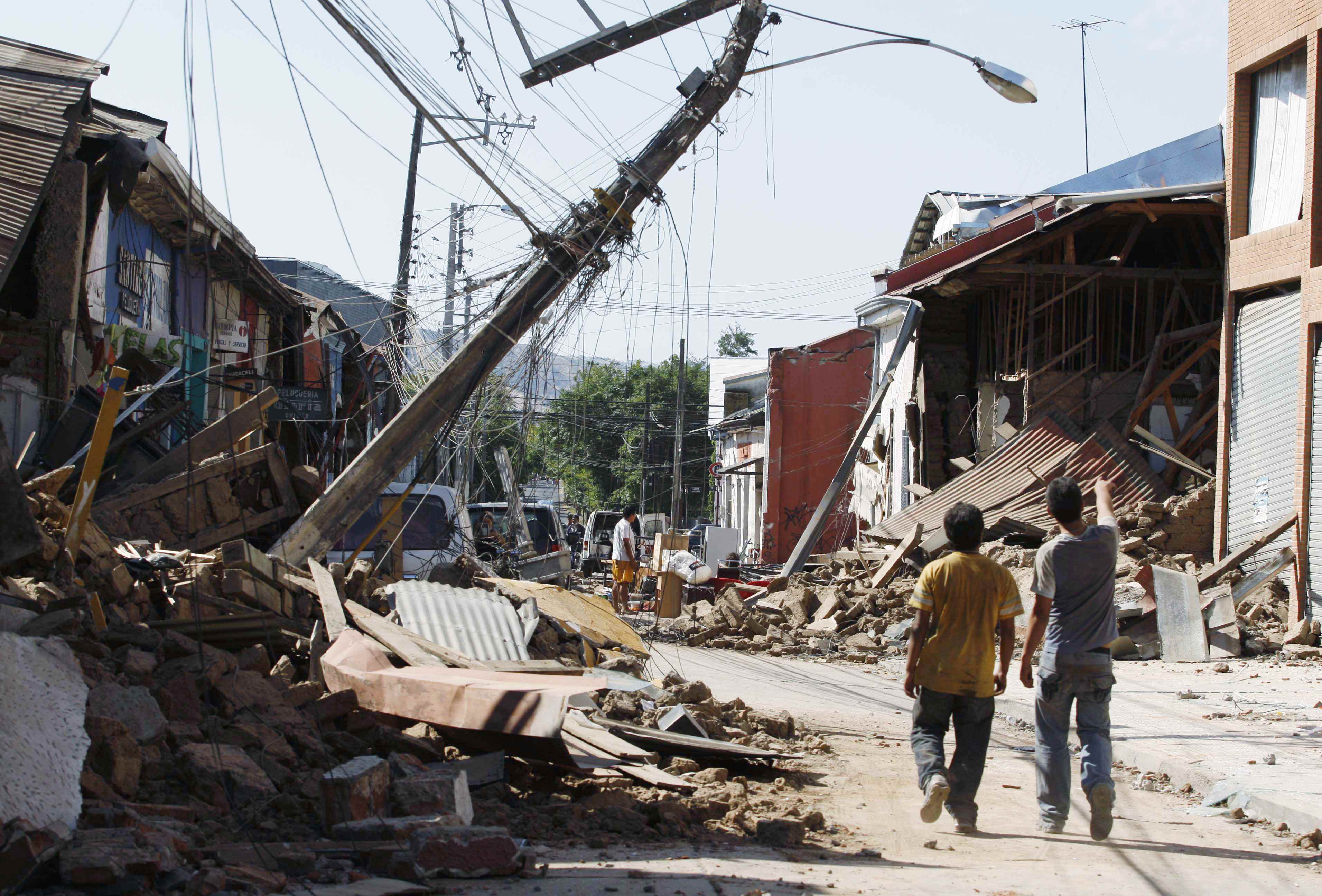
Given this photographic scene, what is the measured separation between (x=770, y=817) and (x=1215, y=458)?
1372 centimetres

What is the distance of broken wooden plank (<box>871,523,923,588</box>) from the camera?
1803 centimetres

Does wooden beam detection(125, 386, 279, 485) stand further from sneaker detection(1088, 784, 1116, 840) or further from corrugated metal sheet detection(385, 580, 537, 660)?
sneaker detection(1088, 784, 1116, 840)

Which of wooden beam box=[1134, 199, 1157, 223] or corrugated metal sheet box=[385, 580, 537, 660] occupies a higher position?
wooden beam box=[1134, 199, 1157, 223]

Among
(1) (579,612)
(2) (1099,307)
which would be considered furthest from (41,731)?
(2) (1099,307)

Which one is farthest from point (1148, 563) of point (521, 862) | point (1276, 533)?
point (521, 862)

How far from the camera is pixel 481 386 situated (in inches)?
484

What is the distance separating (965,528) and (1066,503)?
0.53 meters

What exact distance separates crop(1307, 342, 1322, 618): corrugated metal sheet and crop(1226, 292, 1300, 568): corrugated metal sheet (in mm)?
375

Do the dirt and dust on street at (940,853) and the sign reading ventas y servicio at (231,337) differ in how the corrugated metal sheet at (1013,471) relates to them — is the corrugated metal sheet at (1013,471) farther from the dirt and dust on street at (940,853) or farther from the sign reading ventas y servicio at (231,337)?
the sign reading ventas y servicio at (231,337)

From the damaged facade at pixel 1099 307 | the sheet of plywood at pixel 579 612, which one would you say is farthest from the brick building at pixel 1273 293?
the sheet of plywood at pixel 579 612

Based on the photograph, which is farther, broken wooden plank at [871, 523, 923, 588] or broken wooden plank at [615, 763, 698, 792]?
broken wooden plank at [871, 523, 923, 588]

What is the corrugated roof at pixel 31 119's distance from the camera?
7.00 metres

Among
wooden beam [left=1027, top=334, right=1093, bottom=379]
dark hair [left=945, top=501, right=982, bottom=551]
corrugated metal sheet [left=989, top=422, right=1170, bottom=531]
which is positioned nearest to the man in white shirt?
corrugated metal sheet [left=989, top=422, right=1170, bottom=531]

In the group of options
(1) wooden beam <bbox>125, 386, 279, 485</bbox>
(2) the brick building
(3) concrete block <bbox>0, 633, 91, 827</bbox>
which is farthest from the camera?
(2) the brick building
